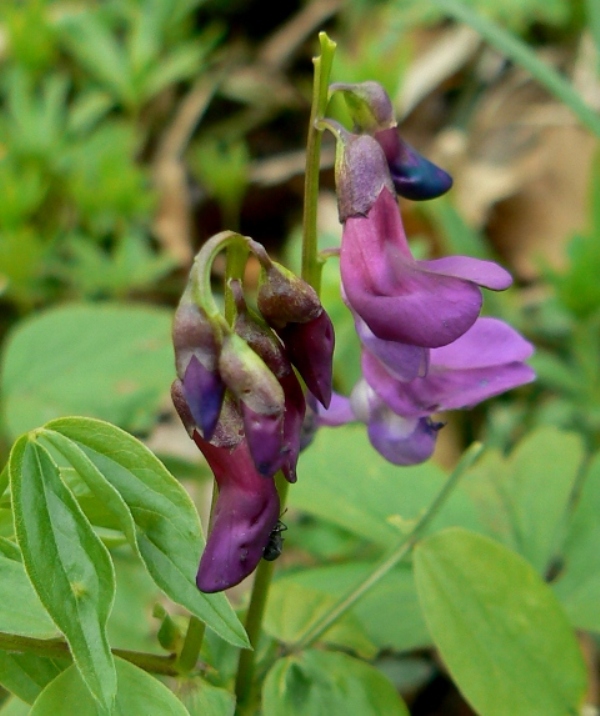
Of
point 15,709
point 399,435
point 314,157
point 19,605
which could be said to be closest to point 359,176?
point 314,157

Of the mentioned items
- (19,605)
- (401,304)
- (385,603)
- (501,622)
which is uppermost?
(401,304)

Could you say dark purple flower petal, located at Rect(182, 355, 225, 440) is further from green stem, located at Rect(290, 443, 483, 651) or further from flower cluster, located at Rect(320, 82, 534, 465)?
green stem, located at Rect(290, 443, 483, 651)

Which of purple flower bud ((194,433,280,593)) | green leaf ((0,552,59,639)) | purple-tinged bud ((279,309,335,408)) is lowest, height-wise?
green leaf ((0,552,59,639))

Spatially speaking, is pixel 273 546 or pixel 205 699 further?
pixel 205 699

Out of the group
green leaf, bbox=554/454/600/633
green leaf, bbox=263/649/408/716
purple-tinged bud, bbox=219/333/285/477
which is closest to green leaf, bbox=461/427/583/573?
green leaf, bbox=554/454/600/633

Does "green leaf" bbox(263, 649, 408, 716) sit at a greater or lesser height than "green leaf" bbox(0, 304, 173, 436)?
greater

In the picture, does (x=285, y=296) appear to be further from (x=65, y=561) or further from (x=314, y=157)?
(x=65, y=561)
